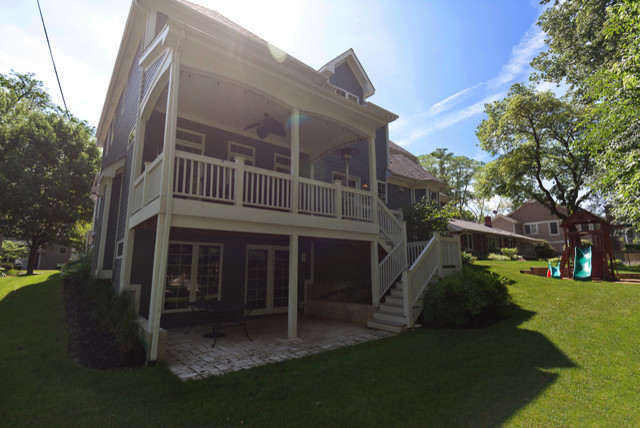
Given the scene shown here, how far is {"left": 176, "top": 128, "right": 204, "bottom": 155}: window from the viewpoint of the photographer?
8312 millimetres

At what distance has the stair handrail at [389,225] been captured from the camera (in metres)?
8.82

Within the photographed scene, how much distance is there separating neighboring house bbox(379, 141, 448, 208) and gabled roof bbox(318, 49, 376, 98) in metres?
3.69

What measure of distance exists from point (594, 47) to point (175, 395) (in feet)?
62.3

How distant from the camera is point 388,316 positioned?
746cm

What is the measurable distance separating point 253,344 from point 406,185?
38.9ft

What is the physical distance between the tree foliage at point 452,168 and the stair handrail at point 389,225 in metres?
34.7

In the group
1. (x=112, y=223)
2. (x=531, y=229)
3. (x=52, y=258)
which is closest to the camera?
(x=112, y=223)

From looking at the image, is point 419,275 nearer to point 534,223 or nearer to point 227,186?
point 227,186

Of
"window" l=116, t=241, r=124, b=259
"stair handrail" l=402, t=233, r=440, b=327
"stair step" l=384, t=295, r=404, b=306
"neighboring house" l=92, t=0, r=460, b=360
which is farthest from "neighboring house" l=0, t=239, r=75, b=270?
"stair handrail" l=402, t=233, r=440, b=327

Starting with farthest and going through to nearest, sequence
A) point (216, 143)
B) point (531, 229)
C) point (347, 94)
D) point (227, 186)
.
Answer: point (531, 229) < point (347, 94) < point (216, 143) < point (227, 186)

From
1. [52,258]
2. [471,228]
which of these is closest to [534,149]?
[471,228]

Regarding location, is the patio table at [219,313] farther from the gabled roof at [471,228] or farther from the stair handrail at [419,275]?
the gabled roof at [471,228]

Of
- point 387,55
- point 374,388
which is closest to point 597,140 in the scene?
point 387,55

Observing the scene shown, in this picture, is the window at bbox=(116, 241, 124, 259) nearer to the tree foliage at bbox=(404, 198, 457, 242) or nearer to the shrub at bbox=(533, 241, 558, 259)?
the tree foliage at bbox=(404, 198, 457, 242)
